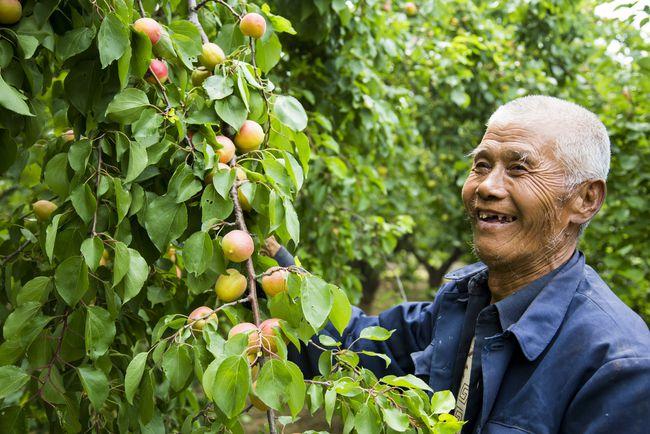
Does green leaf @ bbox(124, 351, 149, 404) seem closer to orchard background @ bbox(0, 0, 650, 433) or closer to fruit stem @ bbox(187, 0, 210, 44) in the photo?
orchard background @ bbox(0, 0, 650, 433)

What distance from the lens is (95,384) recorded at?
4.84 feet

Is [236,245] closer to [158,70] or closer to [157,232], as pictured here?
[157,232]

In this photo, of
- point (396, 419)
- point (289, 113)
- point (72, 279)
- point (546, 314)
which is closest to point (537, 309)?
point (546, 314)

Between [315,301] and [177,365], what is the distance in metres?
0.29

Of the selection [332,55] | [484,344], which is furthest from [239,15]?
[332,55]

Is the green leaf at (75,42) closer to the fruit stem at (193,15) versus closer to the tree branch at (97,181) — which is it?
the tree branch at (97,181)

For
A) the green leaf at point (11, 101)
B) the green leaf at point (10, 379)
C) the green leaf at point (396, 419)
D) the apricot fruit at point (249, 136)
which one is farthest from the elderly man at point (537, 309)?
the green leaf at point (11, 101)

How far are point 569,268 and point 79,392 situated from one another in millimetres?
1312

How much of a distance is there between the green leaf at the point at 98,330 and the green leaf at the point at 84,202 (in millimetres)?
204

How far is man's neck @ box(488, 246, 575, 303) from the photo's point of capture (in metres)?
1.76

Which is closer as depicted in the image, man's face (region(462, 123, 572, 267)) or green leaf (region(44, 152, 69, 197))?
green leaf (region(44, 152, 69, 197))

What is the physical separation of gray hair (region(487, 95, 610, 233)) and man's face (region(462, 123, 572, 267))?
2 cm

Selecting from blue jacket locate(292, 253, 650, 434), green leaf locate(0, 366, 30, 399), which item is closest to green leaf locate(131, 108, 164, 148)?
green leaf locate(0, 366, 30, 399)

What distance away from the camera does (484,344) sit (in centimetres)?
167
